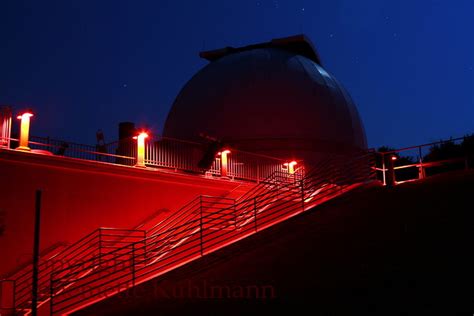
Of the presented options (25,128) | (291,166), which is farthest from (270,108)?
(25,128)

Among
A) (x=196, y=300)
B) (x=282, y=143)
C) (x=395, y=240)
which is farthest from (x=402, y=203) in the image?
(x=282, y=143)

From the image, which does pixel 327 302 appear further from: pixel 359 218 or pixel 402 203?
pixel 402 203

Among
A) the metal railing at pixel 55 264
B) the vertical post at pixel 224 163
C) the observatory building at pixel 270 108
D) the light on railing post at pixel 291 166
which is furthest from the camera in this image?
the observatory building at pixel 270 108

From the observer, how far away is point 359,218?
13.2 meters

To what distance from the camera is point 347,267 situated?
10.7m

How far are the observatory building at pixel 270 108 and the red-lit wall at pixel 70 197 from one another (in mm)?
A: 9229

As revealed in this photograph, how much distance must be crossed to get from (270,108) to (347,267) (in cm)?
1703

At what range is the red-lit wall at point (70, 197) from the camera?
1405cm

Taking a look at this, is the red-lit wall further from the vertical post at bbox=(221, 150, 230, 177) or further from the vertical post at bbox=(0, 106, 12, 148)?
the vertical post at bbox=(221, 150, 230, 177)

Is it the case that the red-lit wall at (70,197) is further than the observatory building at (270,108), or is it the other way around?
the observatory building at (270,108)

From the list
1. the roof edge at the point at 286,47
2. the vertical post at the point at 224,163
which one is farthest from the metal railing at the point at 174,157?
the roof edge at the point at 286,47

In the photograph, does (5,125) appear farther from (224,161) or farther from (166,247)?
(224,161)

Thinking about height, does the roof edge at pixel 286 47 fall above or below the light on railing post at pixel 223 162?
above

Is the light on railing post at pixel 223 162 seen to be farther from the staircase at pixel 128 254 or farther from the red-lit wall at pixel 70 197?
the red-lit wall at pixel 70 197
